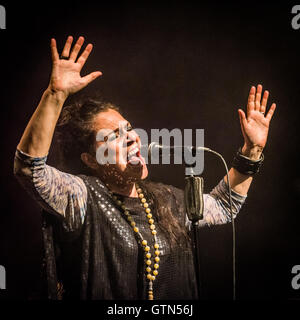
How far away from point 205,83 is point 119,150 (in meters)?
0.81

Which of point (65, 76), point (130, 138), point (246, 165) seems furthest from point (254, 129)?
point (65, 76)

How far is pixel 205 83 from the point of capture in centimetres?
219

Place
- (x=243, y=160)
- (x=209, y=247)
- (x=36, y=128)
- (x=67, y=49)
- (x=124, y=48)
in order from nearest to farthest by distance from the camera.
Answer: (x=36, y=128)
(x=67, y=49)
(x=243, y=160)
(x=124, y=48)
(x=209, y=247)

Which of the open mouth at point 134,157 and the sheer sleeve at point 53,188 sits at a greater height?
the open mouth at point 134,157

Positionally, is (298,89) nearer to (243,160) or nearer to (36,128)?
(243,160)

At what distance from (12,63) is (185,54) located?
38.6 inches

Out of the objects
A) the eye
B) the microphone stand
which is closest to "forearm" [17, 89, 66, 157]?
the eye

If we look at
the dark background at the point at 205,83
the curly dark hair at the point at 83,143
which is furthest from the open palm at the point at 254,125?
the curly dark hair at the point at 83,143

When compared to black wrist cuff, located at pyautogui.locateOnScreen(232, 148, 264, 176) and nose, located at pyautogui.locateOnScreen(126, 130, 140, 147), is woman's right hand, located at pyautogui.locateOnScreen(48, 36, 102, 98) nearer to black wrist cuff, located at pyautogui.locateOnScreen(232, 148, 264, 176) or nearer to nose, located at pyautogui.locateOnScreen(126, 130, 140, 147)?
nose, located at pyautogui.locateOnScreen(126, 130, 140, 147)

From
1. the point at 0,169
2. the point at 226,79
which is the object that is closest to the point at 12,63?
the point at 0,169

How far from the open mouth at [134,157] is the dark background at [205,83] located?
47 cm

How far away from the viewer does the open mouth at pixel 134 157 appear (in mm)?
1664

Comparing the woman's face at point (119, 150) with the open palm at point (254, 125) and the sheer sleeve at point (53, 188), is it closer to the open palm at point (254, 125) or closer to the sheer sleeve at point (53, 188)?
the sheer sleeve at point (53, 188)

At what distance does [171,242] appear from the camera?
168 centimetres
